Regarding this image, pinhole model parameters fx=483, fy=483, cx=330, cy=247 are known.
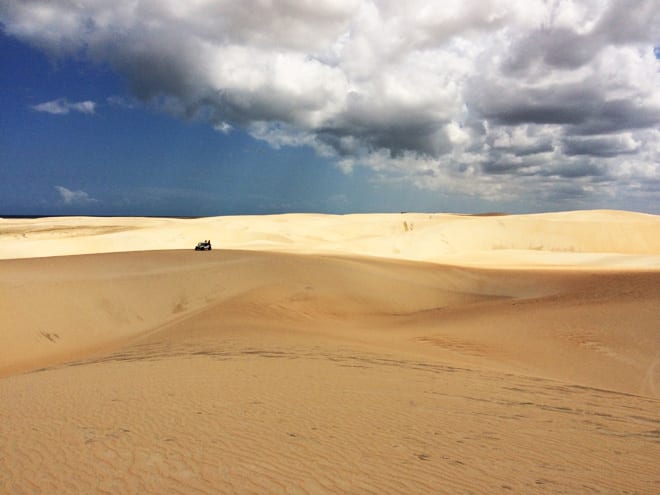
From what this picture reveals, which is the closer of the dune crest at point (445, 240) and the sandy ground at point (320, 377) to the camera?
the sandy ground at point (320, 377)

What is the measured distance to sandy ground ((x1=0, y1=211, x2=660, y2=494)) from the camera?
3.82 meters

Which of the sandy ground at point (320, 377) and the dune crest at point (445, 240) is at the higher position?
the dune crest at point (445, 240)

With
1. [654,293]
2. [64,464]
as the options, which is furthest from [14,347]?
[654,293]

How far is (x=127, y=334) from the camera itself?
43.6ft

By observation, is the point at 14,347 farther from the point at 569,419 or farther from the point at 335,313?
the point at 569,419

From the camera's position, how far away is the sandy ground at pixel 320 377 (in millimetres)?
3824

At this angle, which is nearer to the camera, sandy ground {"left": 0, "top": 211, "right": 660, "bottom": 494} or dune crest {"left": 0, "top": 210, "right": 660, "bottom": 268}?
sandy ground {"left": 0, "top": 211, "right": 660, "bottom": 494}

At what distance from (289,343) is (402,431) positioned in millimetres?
5315

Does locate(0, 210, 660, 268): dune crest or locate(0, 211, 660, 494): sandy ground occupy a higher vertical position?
locate(0, 210, 660, 268): dune crest

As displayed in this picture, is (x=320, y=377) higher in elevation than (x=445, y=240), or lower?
lower

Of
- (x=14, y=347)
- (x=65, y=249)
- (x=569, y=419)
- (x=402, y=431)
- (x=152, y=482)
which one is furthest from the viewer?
(x=65, y=249)

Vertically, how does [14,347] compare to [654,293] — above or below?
below

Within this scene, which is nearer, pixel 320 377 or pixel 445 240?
pixel 320 377

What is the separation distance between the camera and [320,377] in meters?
6.88
